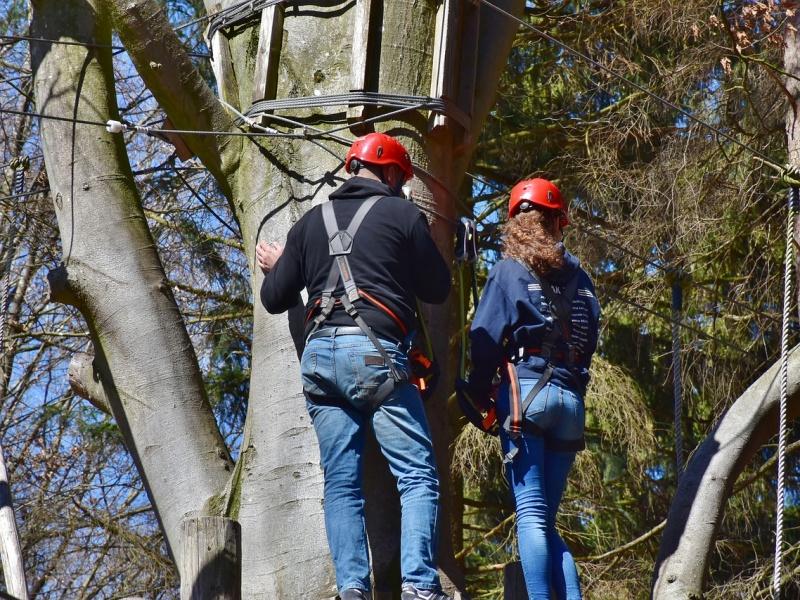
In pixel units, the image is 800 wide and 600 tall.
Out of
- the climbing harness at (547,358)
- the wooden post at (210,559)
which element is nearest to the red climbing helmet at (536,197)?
the climbing harness at (547,358)

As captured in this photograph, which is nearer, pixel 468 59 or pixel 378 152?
pixel 378 152

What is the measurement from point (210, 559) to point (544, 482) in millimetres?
1258

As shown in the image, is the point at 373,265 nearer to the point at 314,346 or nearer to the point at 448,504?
the point at 314,346

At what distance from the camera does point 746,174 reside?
7590 mm

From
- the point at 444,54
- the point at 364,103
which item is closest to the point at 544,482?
the point at 364,103

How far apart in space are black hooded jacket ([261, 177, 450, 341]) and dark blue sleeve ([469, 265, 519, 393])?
0.95ft

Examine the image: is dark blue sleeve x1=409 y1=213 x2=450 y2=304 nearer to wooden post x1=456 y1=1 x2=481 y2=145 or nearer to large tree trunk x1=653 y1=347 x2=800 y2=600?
wooden post x1=456 y1=1 x2=481 y2=145

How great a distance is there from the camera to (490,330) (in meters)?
4.43

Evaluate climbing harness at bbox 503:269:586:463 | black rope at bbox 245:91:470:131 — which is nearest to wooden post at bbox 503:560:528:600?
climbing harness at bbox 503:269:586:463

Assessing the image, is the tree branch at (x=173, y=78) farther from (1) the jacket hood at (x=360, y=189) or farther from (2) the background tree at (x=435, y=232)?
(1) the jacket hood at (x=360, y=189)

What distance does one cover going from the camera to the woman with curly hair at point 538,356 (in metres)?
4.26

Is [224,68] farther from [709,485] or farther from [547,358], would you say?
[709,485]

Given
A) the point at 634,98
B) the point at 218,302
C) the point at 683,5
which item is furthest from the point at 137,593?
the point at 683,5

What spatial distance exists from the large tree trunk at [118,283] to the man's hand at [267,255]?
1.64 ft
